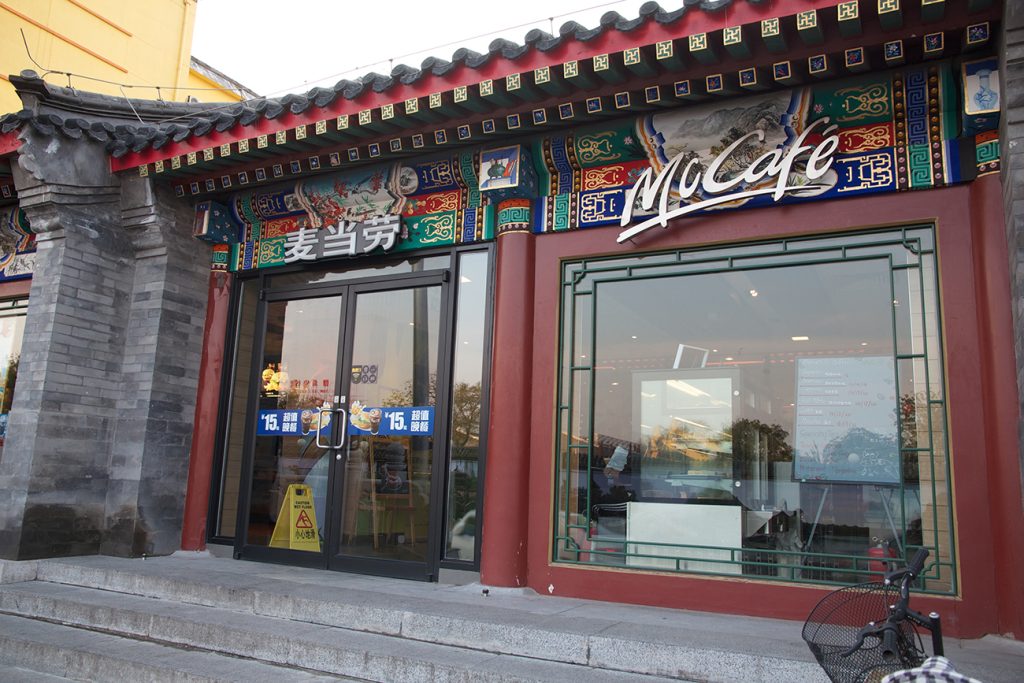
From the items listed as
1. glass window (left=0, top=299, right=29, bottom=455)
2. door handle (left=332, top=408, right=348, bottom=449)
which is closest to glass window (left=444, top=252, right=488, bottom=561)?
door handle (left=332, top=408, right=348, bottom=449)

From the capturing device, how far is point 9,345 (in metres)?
7.93

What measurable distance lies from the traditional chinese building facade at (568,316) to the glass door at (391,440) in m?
0.03

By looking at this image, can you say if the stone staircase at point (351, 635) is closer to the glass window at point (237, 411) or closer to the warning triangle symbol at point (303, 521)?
the warning triangle symbol at point (303, 521)

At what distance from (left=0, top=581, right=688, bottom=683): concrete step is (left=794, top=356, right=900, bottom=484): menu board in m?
1.77

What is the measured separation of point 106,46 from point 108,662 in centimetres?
928

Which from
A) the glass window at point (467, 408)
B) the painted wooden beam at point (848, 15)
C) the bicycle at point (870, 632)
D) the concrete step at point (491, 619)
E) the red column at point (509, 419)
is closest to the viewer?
the bicycle at point (870, 632)

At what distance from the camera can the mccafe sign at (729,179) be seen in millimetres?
4812

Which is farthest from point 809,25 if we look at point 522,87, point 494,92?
point 494,92

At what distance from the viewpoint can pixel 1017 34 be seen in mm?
3871

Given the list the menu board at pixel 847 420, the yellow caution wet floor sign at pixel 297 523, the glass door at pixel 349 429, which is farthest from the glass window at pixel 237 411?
the menu board at pixel 847 420

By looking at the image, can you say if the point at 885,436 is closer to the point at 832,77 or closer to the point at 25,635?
the point at 832,77

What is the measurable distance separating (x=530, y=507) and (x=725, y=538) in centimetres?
134

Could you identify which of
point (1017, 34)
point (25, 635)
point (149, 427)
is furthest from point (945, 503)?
point (149, 427)

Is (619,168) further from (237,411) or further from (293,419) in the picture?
(237,411)
